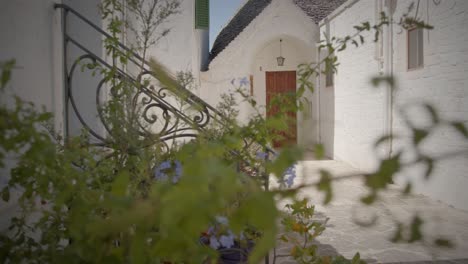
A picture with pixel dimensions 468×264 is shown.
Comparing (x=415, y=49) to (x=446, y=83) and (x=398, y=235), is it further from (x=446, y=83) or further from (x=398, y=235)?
(x=398, y=235)

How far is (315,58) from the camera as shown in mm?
13484

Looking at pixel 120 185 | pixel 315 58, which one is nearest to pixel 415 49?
pixel 315 58

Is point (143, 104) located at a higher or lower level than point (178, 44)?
lower

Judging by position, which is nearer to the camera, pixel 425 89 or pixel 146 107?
pixel 146 107

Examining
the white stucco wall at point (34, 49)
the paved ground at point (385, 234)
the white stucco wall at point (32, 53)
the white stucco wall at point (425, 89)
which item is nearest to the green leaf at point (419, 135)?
the white stucco wall at point (32, 53)

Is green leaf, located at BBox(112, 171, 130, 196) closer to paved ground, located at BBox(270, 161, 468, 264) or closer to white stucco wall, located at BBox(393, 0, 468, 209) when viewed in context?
paved ground, located at BBox(270, 161, 468, 264)

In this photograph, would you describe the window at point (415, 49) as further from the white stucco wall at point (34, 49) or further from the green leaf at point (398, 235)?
the green leaf at point (398, 235)

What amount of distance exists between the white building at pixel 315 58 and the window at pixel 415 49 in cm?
2

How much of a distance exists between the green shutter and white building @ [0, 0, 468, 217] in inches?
7.4

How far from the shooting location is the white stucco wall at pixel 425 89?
20.5ft

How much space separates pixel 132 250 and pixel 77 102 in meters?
3.57

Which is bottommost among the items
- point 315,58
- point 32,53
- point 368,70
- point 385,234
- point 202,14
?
point 385,234

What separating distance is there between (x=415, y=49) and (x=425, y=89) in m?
0.81

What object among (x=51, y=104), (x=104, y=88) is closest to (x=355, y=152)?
(x=104, y=88)
